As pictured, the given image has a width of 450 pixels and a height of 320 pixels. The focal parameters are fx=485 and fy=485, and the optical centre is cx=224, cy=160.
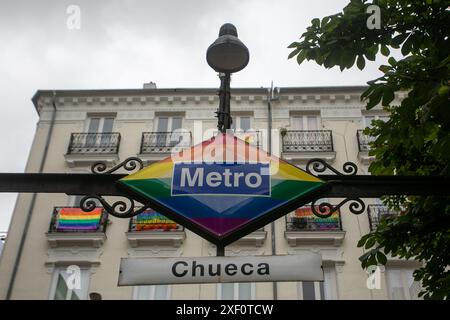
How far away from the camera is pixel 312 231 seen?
17172mm

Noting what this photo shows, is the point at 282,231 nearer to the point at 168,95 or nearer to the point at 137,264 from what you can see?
the point at 168,95

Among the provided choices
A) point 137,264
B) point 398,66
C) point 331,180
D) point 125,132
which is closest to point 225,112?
point 331,180

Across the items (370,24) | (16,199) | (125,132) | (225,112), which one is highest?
(125,132)

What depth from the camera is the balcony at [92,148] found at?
19.6 meters

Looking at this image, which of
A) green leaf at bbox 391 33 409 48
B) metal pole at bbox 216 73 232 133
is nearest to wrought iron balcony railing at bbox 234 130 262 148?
green leaf at bbox 391 33 409 48

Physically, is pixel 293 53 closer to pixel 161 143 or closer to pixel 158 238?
pixel 158 238

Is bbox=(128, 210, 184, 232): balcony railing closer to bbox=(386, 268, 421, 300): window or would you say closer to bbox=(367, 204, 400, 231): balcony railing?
bbox=(367, 204, 400, 231): balcony railing

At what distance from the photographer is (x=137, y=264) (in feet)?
9.88

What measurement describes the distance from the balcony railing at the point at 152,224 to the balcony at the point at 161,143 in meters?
2.74

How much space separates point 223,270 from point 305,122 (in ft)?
60.6

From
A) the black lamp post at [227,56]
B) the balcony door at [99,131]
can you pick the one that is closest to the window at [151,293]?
the balcony door at [99,131]

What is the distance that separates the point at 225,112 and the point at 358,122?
17.5 metres

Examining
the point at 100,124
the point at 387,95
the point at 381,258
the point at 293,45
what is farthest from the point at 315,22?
the point at 100,124

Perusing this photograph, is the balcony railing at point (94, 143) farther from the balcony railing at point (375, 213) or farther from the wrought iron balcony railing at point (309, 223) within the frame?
the balcony railing at point (375, 213)
